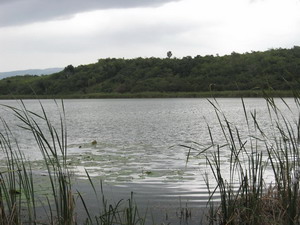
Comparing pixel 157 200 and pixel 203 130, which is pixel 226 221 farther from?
pixel 203 130

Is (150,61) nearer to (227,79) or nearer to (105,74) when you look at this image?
(105,74)

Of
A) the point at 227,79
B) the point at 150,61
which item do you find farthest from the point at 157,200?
the point at 150,61

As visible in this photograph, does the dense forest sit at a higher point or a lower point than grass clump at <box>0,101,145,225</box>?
higher

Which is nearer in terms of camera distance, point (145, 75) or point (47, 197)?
point (47, 197)

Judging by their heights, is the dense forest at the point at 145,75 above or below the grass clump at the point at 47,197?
above

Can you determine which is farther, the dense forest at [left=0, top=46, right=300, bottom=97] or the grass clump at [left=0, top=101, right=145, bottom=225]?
the dense forest at [left=0, top=46, right=300, bottom=97]

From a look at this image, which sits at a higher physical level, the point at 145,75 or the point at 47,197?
the point at 145,75

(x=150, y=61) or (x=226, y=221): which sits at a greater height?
(x=150, y=61)

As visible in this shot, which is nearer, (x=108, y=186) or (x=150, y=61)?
(x=108, y=186)

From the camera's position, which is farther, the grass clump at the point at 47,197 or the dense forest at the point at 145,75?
the dense forest at the point at 145,75

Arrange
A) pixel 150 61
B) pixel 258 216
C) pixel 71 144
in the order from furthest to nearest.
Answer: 1. pixel 150 61
2. pixel 71 144
3. pixel 258 216

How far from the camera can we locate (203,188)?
720 centimetres

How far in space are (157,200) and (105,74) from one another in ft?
272

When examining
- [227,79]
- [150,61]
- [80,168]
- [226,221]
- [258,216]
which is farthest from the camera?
[150,61]
